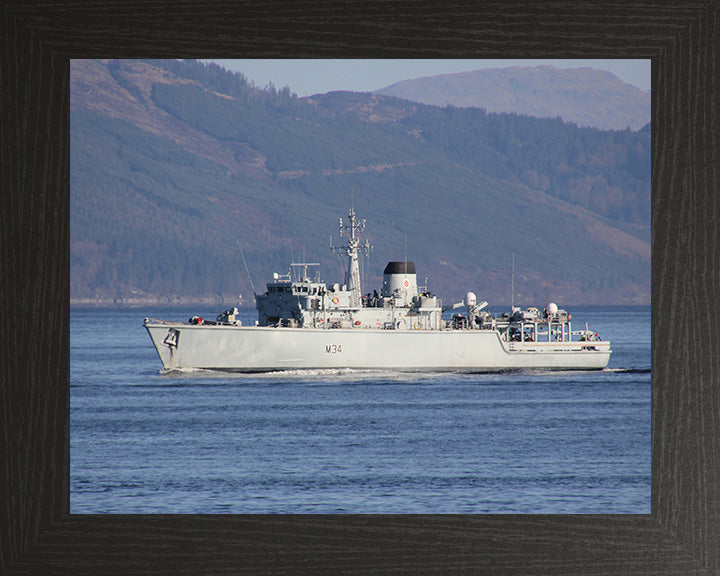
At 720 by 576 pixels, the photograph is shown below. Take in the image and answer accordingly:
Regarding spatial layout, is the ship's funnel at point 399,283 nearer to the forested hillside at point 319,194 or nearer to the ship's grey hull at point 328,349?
the ship's grey hull at point 328,349

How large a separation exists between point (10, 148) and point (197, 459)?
45.9 ft

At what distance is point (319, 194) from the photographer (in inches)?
5172

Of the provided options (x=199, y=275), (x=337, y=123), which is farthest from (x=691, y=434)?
(x=337, y=123)

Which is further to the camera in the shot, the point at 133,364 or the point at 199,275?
the point at 199,275

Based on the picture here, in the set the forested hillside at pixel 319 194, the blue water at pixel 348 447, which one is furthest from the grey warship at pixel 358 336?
the forested hillside at pixel 319 194

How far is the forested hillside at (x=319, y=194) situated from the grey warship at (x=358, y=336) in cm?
6082

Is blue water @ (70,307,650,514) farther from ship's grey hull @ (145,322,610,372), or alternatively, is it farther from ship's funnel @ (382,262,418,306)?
ship's funnel @ (382,262,418,306)

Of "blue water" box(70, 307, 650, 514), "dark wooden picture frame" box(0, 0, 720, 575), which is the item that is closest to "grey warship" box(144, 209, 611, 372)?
"blue water" box(70, 307, 650, 514)

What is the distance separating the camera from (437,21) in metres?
3.31

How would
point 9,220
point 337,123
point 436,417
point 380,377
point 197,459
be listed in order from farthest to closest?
point 337,123 → point 380,377 → point 436,417 → point 197,459 → point 9,220

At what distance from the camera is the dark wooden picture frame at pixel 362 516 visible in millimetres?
3270

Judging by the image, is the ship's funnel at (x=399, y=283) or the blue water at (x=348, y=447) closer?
the blue water at (x=348, y=447)

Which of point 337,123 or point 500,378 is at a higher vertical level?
point 337,123

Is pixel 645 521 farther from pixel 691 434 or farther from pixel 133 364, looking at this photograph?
pixel 133 364
